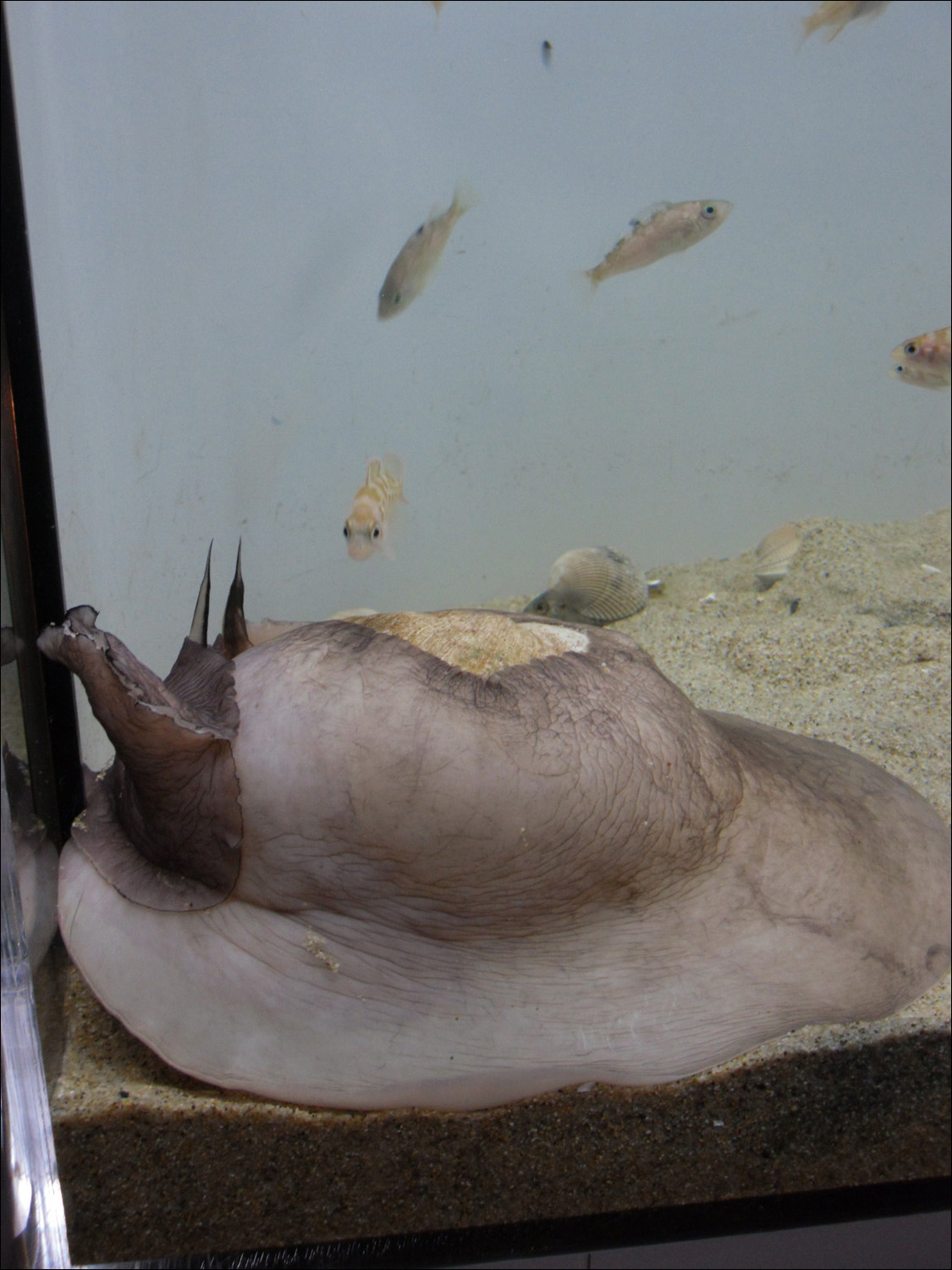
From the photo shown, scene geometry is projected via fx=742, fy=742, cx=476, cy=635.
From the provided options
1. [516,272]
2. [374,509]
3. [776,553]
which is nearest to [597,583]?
[776,553]

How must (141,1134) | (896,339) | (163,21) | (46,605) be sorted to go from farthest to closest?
(896,339), (163,21), (46,605), (141,1134)

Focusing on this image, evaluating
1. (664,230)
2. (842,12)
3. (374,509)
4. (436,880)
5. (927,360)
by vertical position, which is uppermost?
(842,12)

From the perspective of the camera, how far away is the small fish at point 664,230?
239 centimetres

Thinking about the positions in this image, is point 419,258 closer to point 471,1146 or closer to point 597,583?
point 597,583

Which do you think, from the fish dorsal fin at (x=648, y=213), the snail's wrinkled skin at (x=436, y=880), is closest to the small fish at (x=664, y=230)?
the fish dorsal fin at (x=648, y=213)

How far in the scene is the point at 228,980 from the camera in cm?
114

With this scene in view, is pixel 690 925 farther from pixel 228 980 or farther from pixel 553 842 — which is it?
pixel 228 980

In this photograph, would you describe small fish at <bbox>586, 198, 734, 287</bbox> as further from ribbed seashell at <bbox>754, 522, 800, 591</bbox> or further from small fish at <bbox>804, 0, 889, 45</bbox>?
ribbed seashell at <bbox>754, 522, 800, 591</bbox>

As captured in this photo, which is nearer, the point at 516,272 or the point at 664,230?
the point at 664,230

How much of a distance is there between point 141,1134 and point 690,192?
3330 millimetres

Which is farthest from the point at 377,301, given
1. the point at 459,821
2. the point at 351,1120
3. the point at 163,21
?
the point at 351,1120

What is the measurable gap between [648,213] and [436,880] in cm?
224

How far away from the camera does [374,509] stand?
89.9 inches

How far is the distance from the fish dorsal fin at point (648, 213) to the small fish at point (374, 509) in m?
1.11
